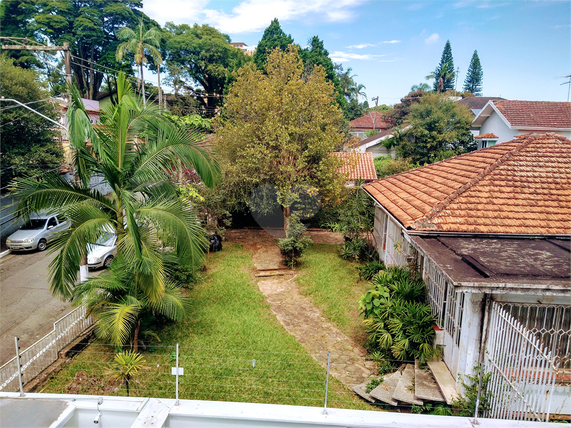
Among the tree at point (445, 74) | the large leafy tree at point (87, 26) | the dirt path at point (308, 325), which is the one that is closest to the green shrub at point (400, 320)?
the dirt path at point (308, 325)

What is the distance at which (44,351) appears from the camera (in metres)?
7.71

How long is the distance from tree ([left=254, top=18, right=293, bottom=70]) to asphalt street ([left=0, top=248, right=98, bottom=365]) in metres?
28.7

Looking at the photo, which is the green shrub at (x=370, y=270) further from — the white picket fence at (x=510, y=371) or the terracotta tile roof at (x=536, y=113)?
the terracotta tile roof at (x=536, y=113)

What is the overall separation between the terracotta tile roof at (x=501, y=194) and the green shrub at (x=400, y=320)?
1576mm

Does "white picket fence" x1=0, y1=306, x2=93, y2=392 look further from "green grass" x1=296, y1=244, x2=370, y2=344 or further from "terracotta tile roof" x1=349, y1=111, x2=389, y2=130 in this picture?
"terracotta tile roof" x1=349, y1=111, x2=389, y2=130

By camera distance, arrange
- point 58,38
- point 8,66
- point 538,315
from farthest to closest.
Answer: point 58,38 < point 8,66 < point 538,315

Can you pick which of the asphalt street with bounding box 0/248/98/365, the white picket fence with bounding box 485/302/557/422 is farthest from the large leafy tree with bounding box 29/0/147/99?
the white picket fence with bounding box 485/302/557/422

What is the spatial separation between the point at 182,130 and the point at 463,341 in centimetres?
678

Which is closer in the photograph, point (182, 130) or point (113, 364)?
point (113, 364)

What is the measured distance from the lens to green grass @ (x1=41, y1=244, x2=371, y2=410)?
6992mm

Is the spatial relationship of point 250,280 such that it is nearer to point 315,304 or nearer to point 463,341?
point 315,304

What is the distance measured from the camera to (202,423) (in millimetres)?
4715

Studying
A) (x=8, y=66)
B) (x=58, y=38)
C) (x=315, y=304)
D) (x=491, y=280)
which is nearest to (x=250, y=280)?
(x=315, y=304)

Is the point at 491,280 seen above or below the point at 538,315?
above
